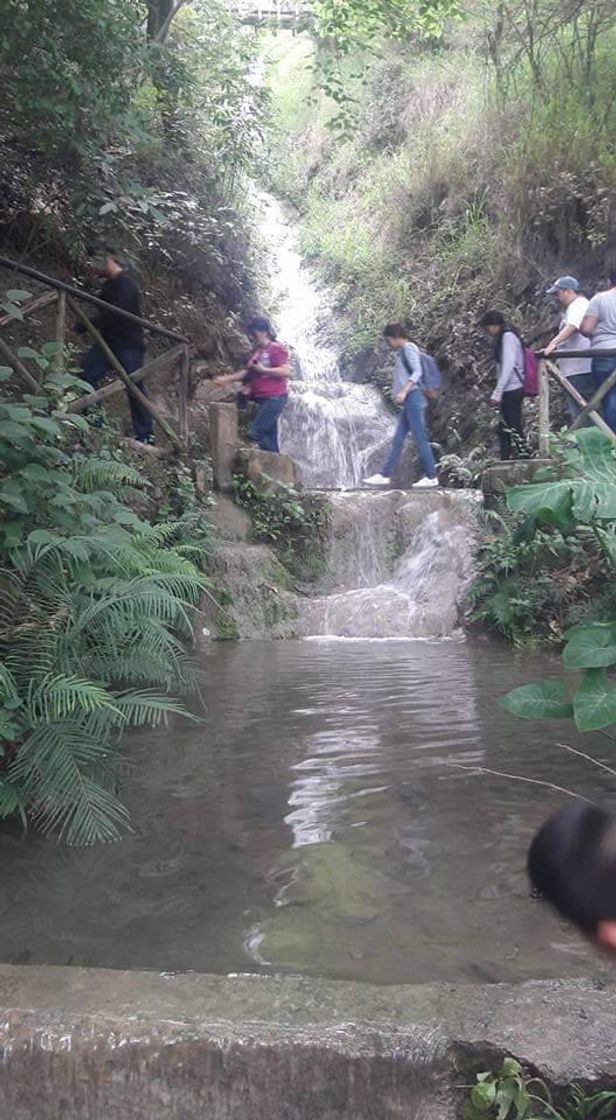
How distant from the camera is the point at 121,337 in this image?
8445 mm

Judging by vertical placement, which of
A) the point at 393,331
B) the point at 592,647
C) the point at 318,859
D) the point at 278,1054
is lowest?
the point at 318,859

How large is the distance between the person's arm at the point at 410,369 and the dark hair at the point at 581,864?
7.90 m

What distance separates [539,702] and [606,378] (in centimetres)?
627

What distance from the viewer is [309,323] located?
16.9 metres

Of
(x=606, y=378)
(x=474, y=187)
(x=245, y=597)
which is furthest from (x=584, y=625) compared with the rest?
(x=474, y=187)

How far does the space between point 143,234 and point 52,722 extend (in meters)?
10.6

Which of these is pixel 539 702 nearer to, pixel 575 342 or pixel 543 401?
pixel 543 401

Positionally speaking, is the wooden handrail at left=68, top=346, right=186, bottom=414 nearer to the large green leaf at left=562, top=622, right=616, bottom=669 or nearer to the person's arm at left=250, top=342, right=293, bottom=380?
the person's arm at left=250, top=342, right=293, bottom=380

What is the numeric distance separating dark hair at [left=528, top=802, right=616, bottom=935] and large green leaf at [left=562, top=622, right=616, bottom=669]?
64 cm

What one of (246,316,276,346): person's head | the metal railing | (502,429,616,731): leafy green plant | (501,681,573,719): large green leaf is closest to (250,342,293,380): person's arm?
(246,316,276,346): person's head

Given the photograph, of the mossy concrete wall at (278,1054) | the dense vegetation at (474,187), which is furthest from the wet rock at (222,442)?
the mossy concrete wall at (278,1054)

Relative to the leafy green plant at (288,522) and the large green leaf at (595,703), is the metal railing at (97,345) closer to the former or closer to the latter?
the leafy green plant at (288,522)

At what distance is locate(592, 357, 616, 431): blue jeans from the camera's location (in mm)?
8133

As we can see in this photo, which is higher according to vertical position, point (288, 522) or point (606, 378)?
point (606, 378)
